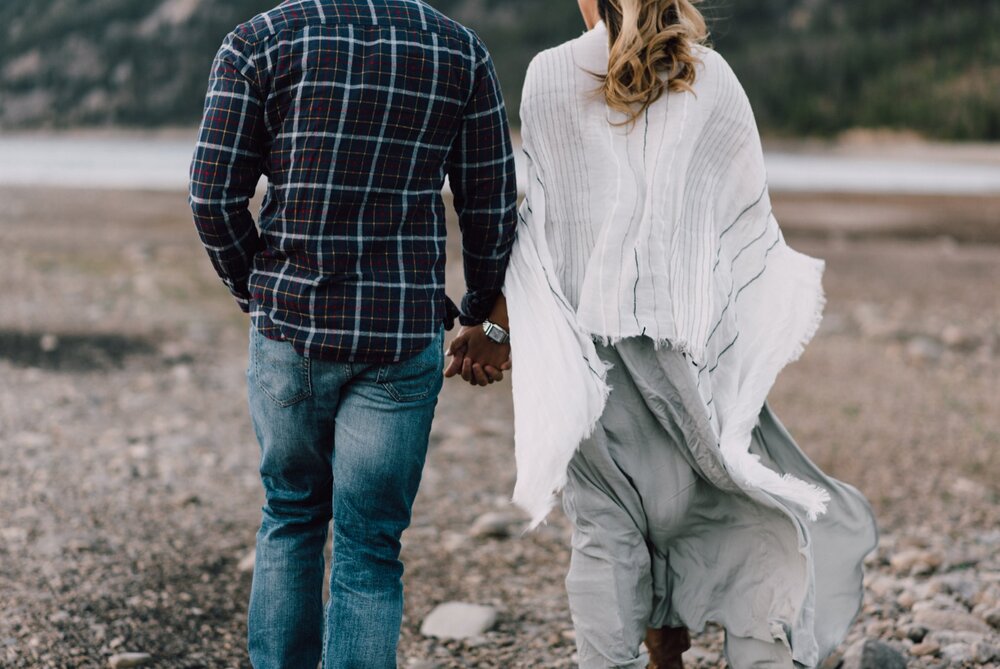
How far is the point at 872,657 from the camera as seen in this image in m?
3.09

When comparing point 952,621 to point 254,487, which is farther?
point 254,487

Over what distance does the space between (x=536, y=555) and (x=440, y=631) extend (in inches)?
30.1

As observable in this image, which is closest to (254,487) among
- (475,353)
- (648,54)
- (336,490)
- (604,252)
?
(475,353)

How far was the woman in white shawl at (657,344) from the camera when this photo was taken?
244 cm

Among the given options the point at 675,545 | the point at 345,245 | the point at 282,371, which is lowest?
the point at 675,545

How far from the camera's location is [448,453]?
539cm

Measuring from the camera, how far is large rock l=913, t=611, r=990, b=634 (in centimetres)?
345

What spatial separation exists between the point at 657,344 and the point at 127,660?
1768 mm

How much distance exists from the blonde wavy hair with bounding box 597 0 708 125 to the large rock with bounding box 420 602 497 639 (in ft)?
5.73

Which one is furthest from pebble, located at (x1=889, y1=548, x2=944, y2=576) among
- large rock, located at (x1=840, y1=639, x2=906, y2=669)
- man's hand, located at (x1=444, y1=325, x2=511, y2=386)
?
man's hand, located at (x1=444, y1=325, x2=511, y2=386)

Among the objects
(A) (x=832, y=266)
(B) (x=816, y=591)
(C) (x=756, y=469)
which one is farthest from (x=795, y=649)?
(A) (x=832, y=266)

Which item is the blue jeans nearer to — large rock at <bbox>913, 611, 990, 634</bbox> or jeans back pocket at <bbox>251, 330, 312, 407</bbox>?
jeans back pocket at <bbox>251, 330, 312, 407</bbox>

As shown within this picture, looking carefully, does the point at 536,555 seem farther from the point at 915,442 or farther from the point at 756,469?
the point at 915,442

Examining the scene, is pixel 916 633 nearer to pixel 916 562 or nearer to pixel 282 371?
pixel 916 562
